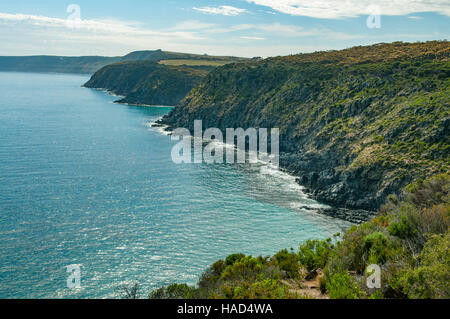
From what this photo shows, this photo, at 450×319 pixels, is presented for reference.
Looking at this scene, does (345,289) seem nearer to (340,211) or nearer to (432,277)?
(432,277)

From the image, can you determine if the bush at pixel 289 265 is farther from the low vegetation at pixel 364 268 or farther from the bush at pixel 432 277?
the bush at pixel 432 277

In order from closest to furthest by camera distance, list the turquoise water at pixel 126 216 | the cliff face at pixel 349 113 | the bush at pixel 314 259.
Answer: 1. the bush at pixel 314 259
2. the turquoise water at pixel 126 216
3. the cliff face at pixel 349 113

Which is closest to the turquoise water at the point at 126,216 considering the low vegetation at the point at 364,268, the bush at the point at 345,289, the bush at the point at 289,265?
the low vegetation at the point at 364,268

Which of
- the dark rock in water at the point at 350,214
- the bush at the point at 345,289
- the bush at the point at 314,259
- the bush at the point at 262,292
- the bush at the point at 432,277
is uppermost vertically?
the bush at the point at 432,277

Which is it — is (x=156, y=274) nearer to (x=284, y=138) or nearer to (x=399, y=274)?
(x=399, y=274)

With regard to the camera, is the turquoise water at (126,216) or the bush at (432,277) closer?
the bush at (432,277)

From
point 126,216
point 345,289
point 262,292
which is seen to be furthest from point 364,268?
point 126,216
